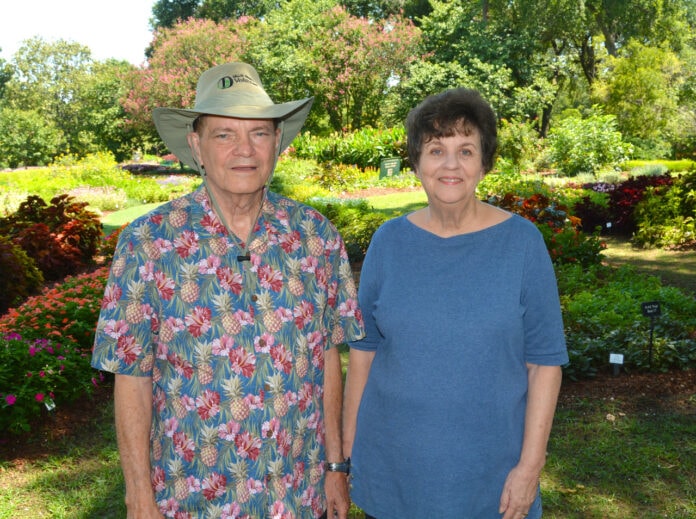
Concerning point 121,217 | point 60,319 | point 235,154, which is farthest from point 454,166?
point 121,217

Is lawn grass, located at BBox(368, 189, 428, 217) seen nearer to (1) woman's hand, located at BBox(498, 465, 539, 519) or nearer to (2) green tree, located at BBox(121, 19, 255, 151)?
(1) woman's hand, located at BBox(498, 465, 539, 519)

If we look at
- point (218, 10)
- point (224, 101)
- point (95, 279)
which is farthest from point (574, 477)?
point (218, 10)

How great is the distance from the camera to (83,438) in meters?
4.78

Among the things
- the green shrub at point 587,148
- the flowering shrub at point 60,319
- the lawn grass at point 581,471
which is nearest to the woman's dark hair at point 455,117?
the lawn grass at point 581,471

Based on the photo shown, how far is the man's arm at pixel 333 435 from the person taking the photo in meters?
2.16

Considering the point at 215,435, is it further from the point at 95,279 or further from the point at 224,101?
the point at 95,279

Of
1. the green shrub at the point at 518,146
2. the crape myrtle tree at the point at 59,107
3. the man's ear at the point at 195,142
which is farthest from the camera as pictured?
the crape myrtle tree at the point at 59,107

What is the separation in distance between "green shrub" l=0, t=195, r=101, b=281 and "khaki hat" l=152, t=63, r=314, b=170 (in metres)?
7.75

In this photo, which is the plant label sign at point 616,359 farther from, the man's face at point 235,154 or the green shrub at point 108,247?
the green shrub at point 108,247

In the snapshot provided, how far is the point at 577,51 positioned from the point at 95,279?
3379 centimetres

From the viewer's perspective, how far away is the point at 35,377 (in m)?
4.72

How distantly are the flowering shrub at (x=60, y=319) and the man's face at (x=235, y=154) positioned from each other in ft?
13.1

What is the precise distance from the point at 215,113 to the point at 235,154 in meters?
0.13

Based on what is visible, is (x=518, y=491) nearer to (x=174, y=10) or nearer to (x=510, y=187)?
(x=510, y=187)
